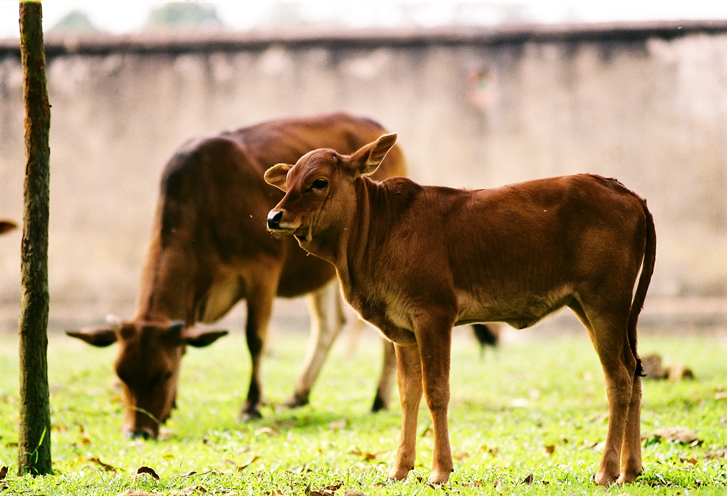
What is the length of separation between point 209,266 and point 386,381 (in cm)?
195

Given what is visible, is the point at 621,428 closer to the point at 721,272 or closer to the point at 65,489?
the point at 65,489

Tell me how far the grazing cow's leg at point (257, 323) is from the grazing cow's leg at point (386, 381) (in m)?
1.09

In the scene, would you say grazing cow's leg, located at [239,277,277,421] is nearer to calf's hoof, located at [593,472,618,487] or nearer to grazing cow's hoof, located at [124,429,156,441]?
grazing cow's hoof, located at [124,429,156,441]

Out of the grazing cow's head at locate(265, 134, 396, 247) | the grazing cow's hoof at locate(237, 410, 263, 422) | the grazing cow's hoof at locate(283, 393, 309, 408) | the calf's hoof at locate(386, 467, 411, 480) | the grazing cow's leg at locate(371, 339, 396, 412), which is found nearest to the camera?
the grazing cow's head at locate(265, 134, 396, 247)

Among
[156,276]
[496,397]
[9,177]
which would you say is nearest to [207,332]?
[156,276]

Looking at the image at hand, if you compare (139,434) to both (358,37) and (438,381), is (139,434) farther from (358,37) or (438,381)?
(358,37)

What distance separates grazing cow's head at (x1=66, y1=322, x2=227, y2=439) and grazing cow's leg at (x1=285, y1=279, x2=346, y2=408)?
1777mm

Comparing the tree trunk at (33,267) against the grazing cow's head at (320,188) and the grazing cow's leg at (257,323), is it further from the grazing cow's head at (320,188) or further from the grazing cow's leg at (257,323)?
the grazing cow's leg at (257,323)

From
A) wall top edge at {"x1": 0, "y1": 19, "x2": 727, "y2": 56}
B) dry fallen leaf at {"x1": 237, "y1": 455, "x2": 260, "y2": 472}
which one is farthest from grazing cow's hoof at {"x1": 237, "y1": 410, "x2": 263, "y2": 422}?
wall top edge at {"x1": 0, "y1": 19, "x2": 727, "y2": 56}

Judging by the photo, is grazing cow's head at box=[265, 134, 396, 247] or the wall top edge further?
the wall top edge

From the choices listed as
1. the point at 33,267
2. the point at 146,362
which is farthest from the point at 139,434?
the point at 33,267

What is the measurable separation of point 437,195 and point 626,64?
11.0 meters

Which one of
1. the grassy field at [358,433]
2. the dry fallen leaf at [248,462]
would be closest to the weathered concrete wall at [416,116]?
the grassy field at [358,433]

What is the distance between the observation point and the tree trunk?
4.75m
